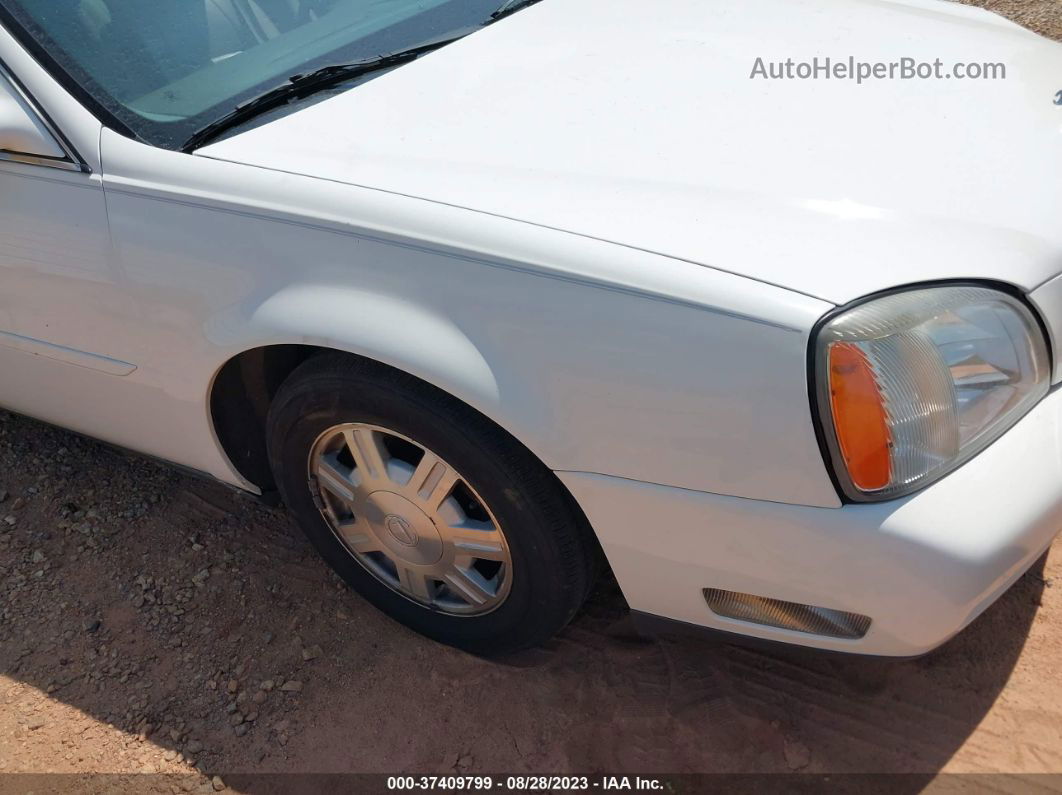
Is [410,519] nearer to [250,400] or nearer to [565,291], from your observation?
[250,400]

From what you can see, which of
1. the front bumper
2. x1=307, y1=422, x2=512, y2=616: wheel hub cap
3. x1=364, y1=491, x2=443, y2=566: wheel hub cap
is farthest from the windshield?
the front bumper

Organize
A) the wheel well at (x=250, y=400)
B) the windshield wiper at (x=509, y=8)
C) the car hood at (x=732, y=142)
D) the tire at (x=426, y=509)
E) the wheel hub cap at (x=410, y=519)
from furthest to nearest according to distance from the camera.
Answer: the windshield wiper at (x=509, y=8)
the wheel well at (x=250, y=400)
the wheel hub cap at (x=410, y=519)
the tire at (x=426, y=509)
the car hood at (x=732, y=142)

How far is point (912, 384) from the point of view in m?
1.56

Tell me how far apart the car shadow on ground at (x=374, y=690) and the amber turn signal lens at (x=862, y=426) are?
39 cm

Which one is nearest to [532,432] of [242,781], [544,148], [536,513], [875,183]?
[536,513]

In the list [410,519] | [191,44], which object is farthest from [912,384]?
[191,44]

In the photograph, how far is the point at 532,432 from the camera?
1.73 metres

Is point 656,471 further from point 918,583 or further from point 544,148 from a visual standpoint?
point 544,148

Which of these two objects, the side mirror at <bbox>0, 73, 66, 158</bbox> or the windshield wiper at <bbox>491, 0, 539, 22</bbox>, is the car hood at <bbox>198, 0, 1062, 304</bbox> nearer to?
the windshield wiper at <bbox>491, 0, 539, 22</bbox>

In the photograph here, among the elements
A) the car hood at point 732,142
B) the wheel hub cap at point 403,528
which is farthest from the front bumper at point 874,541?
the wheel hub cap at point 403,528

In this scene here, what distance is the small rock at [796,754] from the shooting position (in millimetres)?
2021

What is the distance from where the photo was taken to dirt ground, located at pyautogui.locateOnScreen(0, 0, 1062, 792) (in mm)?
2061

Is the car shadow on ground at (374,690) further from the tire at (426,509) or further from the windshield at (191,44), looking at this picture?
the windshield at (191,44)

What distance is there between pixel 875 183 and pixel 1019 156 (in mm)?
352
